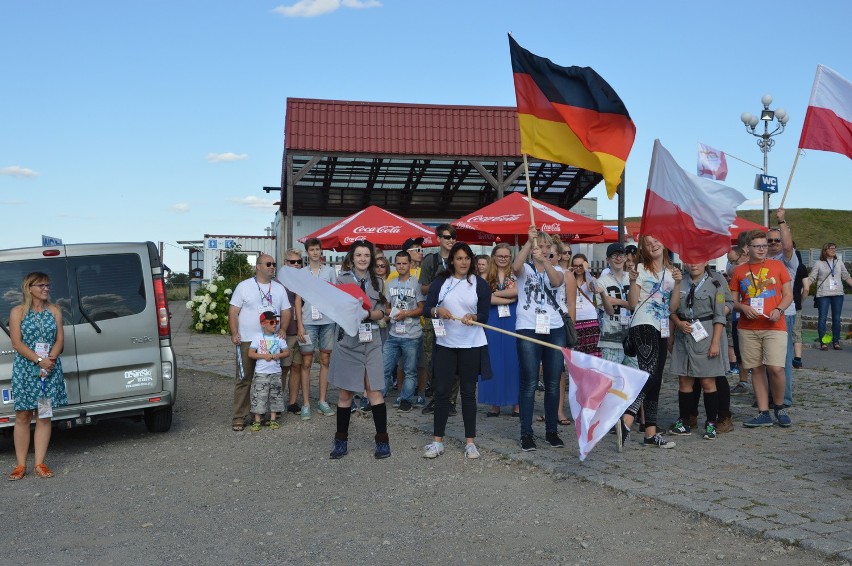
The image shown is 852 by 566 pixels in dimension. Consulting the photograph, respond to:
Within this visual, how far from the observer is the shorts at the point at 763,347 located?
7.87m

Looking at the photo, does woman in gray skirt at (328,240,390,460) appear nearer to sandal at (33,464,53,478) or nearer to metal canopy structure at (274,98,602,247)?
sandal at (33,464,53,478)

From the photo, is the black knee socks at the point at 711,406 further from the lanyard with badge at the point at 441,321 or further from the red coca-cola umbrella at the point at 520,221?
the red coca-cola umbrella at the point at 520,221

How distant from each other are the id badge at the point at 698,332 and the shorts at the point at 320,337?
12.6ft

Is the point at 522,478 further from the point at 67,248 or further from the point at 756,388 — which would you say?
the point at 67,248

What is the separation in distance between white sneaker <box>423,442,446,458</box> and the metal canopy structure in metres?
14.8

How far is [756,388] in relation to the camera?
814 cm

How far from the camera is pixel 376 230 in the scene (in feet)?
48.0

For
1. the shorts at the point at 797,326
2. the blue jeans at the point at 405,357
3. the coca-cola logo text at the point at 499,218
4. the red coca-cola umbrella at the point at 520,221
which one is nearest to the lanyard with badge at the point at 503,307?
the blue jeans at the point at 405,357

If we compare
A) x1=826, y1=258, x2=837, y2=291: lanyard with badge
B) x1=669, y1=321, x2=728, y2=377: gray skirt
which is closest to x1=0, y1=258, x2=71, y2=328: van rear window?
x1=669, y1=321, x2=728, y2=377: gray skirt

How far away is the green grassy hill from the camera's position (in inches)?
3002

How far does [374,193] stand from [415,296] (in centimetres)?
2311

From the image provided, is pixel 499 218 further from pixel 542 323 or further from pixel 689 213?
pixel 542 323

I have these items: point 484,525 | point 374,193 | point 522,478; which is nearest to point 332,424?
point 522,478

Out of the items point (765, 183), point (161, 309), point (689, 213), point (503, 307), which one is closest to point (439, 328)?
point (503, 307)
